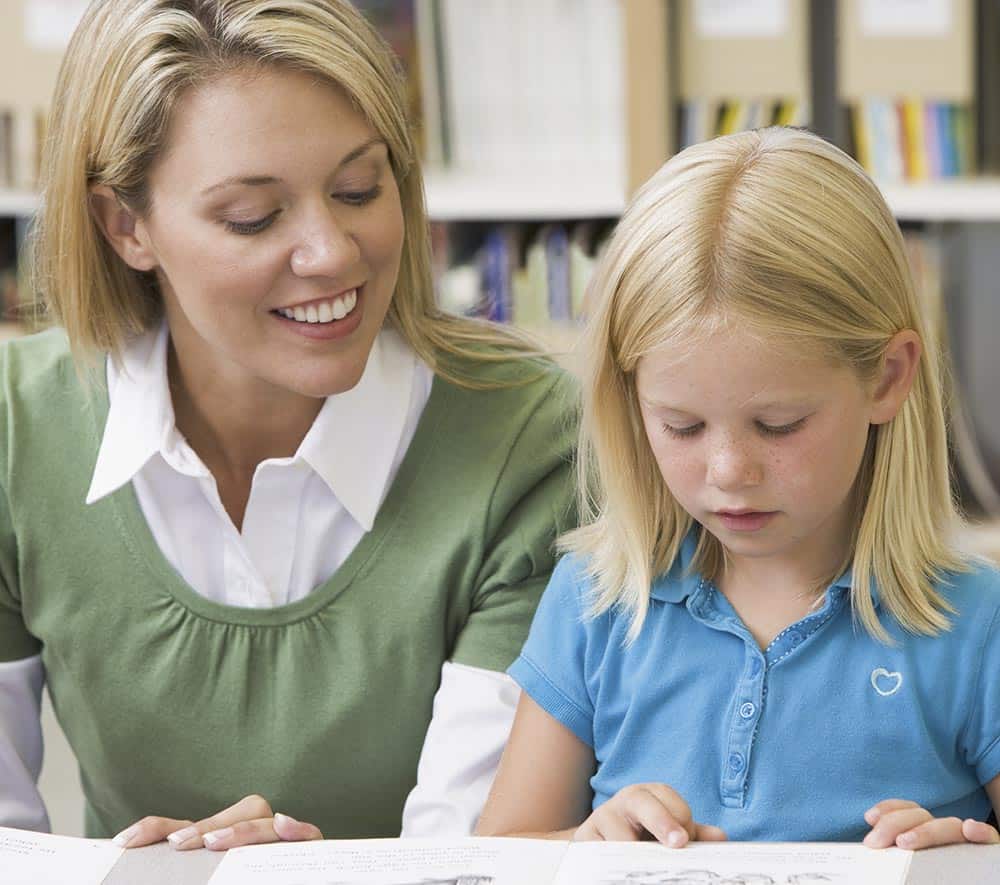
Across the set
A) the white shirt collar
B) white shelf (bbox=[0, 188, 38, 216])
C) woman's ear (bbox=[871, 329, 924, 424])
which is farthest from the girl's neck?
white shelf (bbox=[0, 188, 38, 216])

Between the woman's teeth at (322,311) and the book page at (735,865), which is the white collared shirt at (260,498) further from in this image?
the book page at (735,865)

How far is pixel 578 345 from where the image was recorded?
1178mm

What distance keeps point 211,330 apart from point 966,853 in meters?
0.66

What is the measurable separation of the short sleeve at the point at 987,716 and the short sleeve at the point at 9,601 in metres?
0.75

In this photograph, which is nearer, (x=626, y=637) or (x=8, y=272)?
(x=626, y=637)

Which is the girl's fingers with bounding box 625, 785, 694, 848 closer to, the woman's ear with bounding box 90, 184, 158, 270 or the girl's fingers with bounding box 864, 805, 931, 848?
the girl's fingers with bounding box 864, 805, 931, 848

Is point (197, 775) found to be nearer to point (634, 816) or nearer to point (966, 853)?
point (634, 816)

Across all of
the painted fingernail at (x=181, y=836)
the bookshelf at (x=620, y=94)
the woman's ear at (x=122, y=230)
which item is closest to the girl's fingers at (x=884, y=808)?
the painted fingernail at (x=181, y=836)

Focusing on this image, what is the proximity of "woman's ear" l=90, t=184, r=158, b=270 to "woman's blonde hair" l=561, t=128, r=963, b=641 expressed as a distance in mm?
375

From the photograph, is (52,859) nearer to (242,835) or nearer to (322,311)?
(242,835)

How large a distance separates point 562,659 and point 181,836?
30cm

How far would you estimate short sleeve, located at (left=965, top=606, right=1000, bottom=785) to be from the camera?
1.07 metres

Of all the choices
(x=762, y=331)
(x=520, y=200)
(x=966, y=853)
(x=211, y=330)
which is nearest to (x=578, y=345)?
(x=762, y=331)

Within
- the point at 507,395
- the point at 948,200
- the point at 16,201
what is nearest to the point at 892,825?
the point at 507,395
